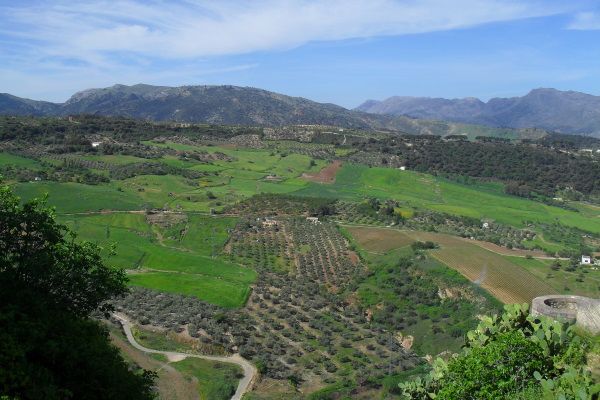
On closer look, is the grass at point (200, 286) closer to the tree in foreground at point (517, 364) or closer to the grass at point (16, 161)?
the tree in foreground at point (517, 364)

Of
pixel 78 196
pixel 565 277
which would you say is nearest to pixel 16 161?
pixel 78 196

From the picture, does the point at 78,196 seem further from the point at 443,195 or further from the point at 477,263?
the point at 443,195

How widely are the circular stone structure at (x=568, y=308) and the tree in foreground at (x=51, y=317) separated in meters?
14.6

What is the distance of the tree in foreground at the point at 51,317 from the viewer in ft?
36.8

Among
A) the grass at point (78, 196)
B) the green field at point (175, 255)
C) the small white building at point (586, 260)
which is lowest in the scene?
the small white building at point (586, 260)

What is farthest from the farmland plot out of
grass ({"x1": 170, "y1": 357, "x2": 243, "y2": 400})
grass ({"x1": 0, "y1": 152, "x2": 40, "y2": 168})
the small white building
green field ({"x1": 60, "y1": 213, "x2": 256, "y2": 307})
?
grass ({"x1": 0, "y1": 152, "x2": 40, "y2": 168})

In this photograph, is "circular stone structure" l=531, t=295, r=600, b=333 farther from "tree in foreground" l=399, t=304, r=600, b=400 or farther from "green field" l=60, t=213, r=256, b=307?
"green field" l=60, t=213, r=256, b=307

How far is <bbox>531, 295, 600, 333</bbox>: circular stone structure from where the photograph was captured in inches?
748

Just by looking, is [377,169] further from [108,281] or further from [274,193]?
[108,281]

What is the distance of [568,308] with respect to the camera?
88.5ft

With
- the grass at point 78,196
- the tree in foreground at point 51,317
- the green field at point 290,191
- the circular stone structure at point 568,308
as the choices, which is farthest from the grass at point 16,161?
the circular stone structure at point 568,308

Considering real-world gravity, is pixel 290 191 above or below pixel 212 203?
above

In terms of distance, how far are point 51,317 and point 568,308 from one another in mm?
23556

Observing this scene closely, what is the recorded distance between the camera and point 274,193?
271 feet
